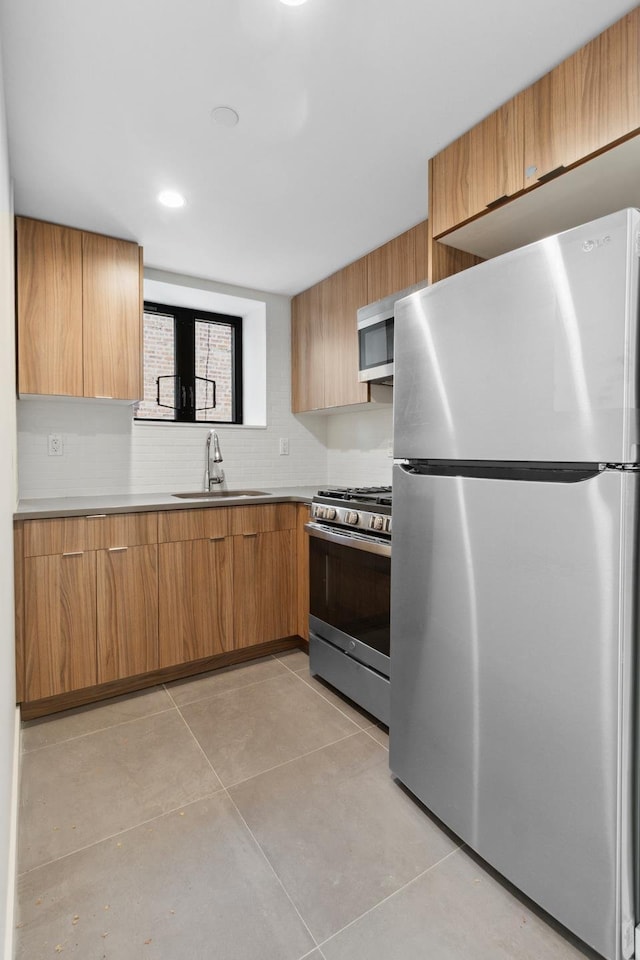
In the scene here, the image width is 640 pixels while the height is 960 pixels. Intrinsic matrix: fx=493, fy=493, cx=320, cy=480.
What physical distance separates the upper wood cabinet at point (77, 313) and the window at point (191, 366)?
60 centimetres

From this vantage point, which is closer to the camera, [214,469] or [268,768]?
[268,768]

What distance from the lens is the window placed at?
11.0 ft

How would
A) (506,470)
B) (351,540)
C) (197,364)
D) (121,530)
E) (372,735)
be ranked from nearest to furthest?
(506,470) → (372,735) → (351,540) → (121,530) → (197,364)

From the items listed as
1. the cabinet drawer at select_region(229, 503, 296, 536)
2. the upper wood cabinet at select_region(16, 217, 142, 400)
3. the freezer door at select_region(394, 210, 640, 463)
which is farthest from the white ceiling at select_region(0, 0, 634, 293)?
the cabinet drawer at select_region(229, 503, 296, 536)

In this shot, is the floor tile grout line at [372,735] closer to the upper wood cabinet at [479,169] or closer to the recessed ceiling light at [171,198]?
the upper wood cabinet at [479,169]

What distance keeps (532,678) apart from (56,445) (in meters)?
2.63

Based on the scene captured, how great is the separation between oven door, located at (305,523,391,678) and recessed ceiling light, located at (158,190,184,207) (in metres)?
1.64

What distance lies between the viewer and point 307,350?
3.39 m

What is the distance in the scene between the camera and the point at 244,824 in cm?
159

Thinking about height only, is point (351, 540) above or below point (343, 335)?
below

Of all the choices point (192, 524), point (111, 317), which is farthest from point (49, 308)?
point (192, 524)

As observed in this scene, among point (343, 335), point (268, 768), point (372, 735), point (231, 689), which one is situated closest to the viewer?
point (268, 768)

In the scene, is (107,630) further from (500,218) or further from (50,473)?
(500,218)

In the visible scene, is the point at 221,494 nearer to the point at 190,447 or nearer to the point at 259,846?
the point at 190,447
